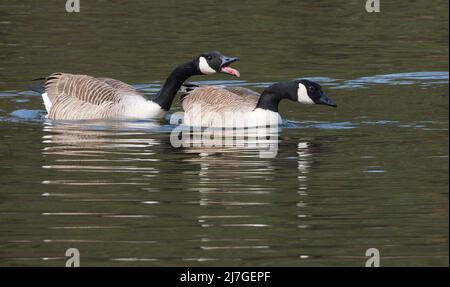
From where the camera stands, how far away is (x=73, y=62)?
898 inches

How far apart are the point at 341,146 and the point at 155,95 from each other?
15.5 ft

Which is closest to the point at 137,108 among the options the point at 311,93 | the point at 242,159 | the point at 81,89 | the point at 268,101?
the point at 81,89

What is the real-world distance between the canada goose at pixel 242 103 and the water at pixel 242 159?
13.5 inches

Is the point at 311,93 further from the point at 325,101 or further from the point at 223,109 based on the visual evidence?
the point at 223,109

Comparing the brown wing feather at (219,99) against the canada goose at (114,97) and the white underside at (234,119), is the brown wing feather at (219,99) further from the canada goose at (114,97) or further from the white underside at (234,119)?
the canada goose at (114,97)

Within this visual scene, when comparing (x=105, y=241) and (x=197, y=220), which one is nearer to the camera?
(x=105, y=241)

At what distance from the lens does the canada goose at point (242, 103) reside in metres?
17.3

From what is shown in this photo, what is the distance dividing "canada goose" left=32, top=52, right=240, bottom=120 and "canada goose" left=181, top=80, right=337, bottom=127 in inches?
13.1

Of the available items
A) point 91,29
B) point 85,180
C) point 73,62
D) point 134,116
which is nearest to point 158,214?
point 85,180

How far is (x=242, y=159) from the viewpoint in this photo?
14.9 metres

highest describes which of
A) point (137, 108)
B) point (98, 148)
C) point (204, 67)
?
point (204, 67)

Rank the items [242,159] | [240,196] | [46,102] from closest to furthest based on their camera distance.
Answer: [240,196] → [242,159] → [46,102]

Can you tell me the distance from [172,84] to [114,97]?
2.83 feet
